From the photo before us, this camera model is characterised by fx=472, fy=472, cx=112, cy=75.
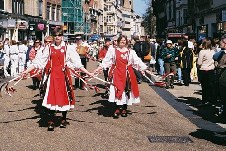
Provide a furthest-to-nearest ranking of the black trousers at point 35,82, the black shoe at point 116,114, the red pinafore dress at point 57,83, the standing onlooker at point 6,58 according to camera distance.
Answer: the standing onlooker at point 6,58 → the black trousers at point 35,82 → the black shoe at point 116,114 → the red pinafore dress at point 57,83

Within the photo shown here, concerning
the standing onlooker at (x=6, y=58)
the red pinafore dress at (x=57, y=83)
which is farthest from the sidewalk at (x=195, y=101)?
the standing onlooker at (x=6, y=58)

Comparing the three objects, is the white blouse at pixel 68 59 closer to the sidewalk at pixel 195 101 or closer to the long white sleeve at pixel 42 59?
the long white sleeve at pixel 42 59

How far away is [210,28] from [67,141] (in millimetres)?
35894

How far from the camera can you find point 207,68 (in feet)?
39.1

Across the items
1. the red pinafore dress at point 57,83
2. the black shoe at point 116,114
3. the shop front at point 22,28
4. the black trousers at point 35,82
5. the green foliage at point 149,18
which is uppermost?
the green foliage at point 149,18

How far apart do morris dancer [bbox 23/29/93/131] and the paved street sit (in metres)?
0.43

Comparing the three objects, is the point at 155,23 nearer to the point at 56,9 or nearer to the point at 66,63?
the point at 56,9

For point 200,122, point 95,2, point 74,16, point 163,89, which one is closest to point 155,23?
point 95,2

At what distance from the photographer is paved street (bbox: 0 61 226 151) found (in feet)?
25.0

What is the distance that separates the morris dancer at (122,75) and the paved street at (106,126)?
360 millimetres

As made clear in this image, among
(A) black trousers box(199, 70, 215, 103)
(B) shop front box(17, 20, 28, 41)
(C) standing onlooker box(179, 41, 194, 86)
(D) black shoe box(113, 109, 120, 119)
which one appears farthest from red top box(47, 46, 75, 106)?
(B) shop front box(17, 20, 28, 41)

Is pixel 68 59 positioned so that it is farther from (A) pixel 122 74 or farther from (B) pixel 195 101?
(B) pixel 195 101

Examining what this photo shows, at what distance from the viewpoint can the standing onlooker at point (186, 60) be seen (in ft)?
56.1

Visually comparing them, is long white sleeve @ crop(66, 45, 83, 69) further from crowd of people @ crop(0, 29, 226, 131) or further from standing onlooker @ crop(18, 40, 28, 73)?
standing onlooker @ crop(18, 40, 28, 73)
